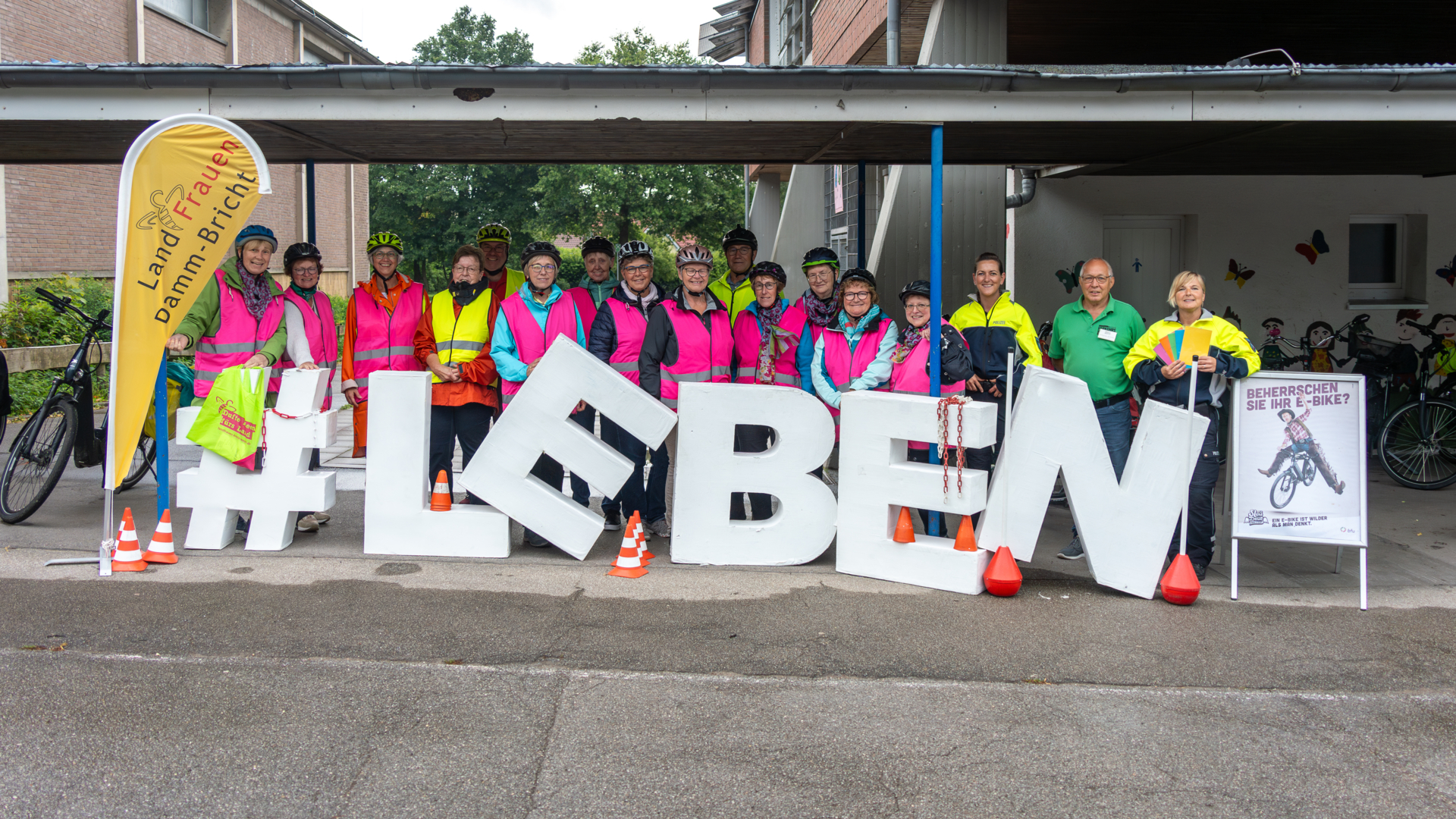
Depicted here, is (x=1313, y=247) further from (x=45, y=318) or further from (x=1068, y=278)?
(x=45, y=318)

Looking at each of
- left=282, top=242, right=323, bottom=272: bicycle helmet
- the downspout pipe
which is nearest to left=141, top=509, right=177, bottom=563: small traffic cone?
left=282, top=242, right=323, bottom=272: bicycle helmet

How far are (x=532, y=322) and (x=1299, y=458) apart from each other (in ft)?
13.8

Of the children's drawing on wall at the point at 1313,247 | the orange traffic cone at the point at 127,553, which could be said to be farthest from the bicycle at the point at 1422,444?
the orange traffic cone at the point at 127,553

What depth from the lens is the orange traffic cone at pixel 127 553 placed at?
5684mm

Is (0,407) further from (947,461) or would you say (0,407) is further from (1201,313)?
(1201,313)

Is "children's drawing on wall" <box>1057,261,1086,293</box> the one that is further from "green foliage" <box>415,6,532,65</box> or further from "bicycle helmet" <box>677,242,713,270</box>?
"green foliage" <box>415,6,532,65</box>

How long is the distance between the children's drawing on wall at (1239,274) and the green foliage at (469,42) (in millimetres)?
44214

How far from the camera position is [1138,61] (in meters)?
14.4

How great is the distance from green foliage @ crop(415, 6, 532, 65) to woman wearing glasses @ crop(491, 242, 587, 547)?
46839 mm

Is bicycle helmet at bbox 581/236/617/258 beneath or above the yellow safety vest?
above

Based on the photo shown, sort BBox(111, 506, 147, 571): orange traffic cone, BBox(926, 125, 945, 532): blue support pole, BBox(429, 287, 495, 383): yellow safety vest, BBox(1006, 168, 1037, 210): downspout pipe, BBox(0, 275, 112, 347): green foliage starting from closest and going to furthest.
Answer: BBox(111, 506, 147, 571): orange traffic cone → BBox(926, 125, 945, 532): blue support pole → BBox(429, 287, 495, 383): yellow safety vest → BBox(1006, 168, 1037, 210): downspout pipe → BBox(0, 275, 112, 347): green foliage

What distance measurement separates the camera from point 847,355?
6188 mm

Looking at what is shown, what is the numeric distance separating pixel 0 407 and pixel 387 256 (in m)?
2.61

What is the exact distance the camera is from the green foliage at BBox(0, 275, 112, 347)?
1270cm
